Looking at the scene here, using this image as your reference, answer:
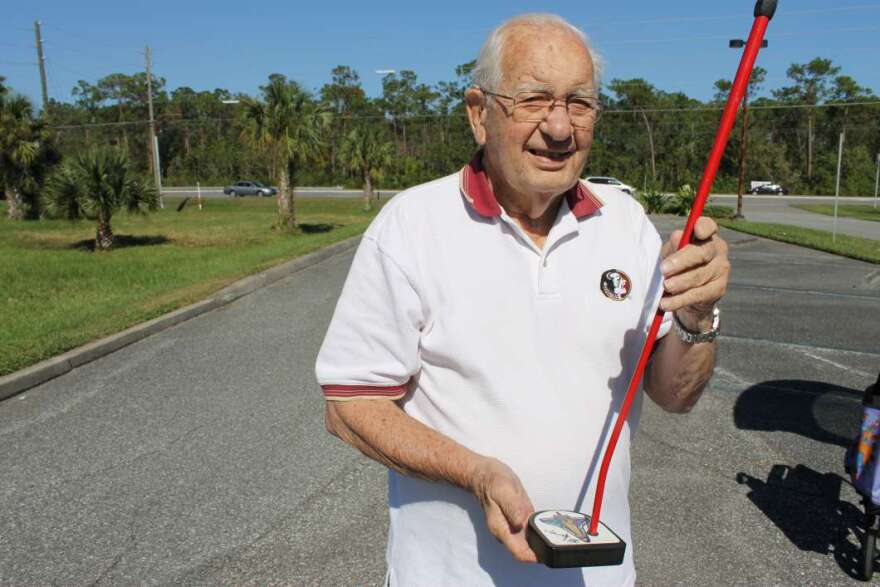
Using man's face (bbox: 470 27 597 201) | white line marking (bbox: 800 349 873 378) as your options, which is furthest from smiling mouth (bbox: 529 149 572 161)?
white line marking (bbox: 800 349 873 378)

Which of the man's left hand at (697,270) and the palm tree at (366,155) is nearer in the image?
the man's left hand at (697,270)

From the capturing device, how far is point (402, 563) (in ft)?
5.89

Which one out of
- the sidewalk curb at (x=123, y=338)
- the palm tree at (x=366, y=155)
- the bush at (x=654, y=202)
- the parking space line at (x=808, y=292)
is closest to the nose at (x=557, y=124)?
the sidewalk curb at (x=123, y=338)

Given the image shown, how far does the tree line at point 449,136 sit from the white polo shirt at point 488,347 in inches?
1247

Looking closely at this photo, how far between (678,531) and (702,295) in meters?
2.76

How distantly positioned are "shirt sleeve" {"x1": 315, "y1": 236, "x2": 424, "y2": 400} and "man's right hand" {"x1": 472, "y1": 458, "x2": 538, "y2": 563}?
0.31 m

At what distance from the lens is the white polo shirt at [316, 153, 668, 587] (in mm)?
1628

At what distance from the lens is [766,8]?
1277 millimetres

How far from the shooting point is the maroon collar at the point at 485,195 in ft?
5.55

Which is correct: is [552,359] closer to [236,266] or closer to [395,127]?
[236,266]

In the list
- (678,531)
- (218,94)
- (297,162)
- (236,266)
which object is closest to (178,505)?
(678,531)

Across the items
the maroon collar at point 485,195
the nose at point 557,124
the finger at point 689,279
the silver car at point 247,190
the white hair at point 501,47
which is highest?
the white hair at point 501,47

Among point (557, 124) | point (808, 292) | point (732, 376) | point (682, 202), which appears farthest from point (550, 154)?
point (682, 202)

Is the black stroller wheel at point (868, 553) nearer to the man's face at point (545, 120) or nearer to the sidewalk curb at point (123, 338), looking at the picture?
the man's face at point (545, 120)
